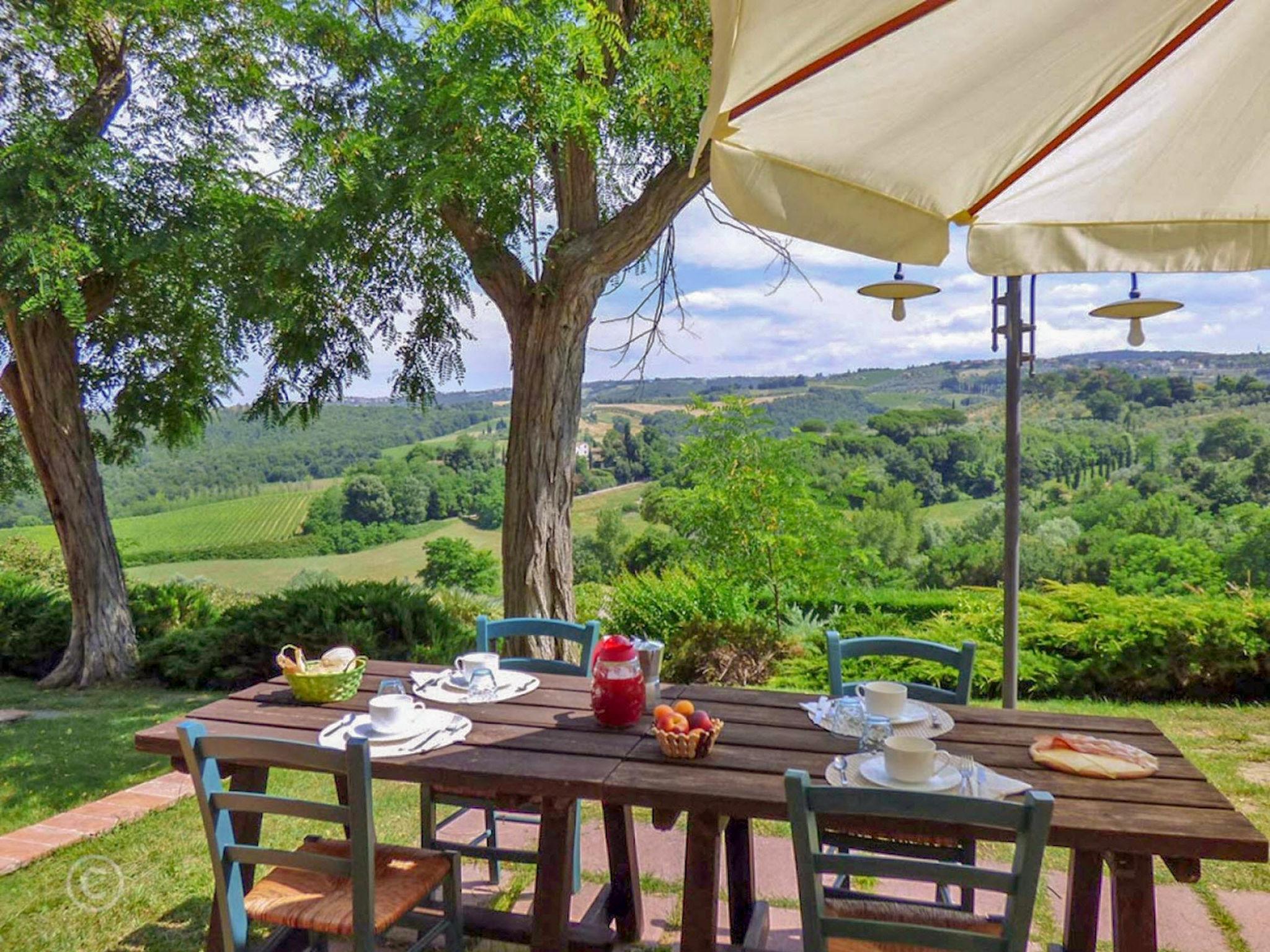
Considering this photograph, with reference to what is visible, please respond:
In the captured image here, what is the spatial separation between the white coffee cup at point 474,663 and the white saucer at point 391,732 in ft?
1.00

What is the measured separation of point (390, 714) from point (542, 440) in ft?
8.93

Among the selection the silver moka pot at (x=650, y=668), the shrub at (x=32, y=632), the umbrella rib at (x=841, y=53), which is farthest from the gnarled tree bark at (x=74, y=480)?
the umbrella rib at (x=841, y=53)

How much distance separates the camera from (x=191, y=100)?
18.2 feet

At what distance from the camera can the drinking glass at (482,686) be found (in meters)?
2.44

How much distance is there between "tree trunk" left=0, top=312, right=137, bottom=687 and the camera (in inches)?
256

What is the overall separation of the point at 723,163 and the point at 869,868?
1.36 m

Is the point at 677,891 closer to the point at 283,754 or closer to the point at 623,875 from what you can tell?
the point at 623,875

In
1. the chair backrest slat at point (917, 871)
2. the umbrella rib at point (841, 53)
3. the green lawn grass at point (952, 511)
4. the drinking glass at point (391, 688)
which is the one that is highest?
the umbrella rib at point (841, 53)

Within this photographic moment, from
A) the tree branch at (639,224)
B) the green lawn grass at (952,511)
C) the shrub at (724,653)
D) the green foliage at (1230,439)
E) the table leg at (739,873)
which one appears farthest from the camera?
the green lawn grass at (952,511)

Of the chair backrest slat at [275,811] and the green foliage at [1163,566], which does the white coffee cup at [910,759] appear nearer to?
the chair backrest slat at [275,811]

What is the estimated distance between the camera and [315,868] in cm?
184

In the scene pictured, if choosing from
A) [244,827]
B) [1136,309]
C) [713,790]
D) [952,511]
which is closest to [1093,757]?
[713,790]

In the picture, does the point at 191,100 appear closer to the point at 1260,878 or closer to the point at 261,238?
the point at 261,238

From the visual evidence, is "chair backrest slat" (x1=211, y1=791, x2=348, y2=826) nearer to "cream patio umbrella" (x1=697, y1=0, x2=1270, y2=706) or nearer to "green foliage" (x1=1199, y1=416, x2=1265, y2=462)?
"cream patio umbrella" (x1=697, y1=0, x2=1270, y2=706)
